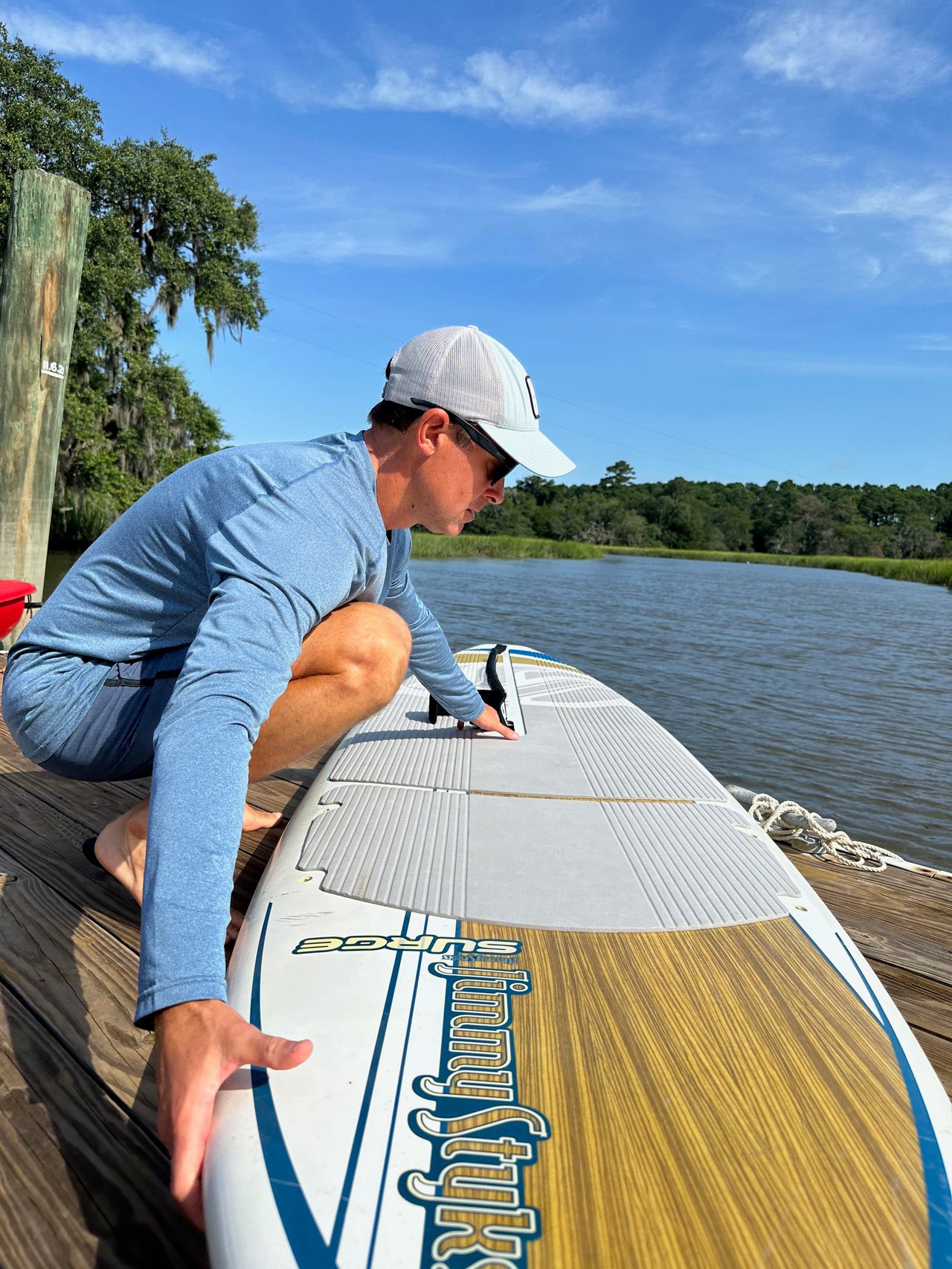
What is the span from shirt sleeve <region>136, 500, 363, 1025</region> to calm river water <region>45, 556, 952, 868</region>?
3.84 metres

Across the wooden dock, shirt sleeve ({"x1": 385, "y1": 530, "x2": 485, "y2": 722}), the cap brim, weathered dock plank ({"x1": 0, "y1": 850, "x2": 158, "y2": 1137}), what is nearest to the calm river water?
the wooden dock

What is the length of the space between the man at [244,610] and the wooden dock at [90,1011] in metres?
0.19

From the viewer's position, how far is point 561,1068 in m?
1.05

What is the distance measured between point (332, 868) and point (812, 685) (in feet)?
24.7

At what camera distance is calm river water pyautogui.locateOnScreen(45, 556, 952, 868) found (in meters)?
4.98

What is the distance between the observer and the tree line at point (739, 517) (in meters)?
70.4

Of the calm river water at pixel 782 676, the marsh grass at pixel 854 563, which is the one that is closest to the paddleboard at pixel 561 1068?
the calm river water at pixel 782 676

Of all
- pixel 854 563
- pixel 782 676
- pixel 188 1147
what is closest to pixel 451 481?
pixel 188 1147

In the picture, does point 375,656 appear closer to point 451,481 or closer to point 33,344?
point 451,481

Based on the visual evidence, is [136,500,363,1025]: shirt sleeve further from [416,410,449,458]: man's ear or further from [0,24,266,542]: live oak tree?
[0,24,266,542]: live oak tree

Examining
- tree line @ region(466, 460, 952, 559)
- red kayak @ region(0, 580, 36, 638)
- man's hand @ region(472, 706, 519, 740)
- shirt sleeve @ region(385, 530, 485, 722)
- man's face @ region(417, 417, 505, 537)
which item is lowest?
man's hand @ region(472, 706, 519, 740)

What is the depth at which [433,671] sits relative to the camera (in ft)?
7.59

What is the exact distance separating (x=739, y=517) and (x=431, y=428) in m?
87.8

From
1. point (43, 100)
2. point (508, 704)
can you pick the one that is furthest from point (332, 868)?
point (43, 100)
